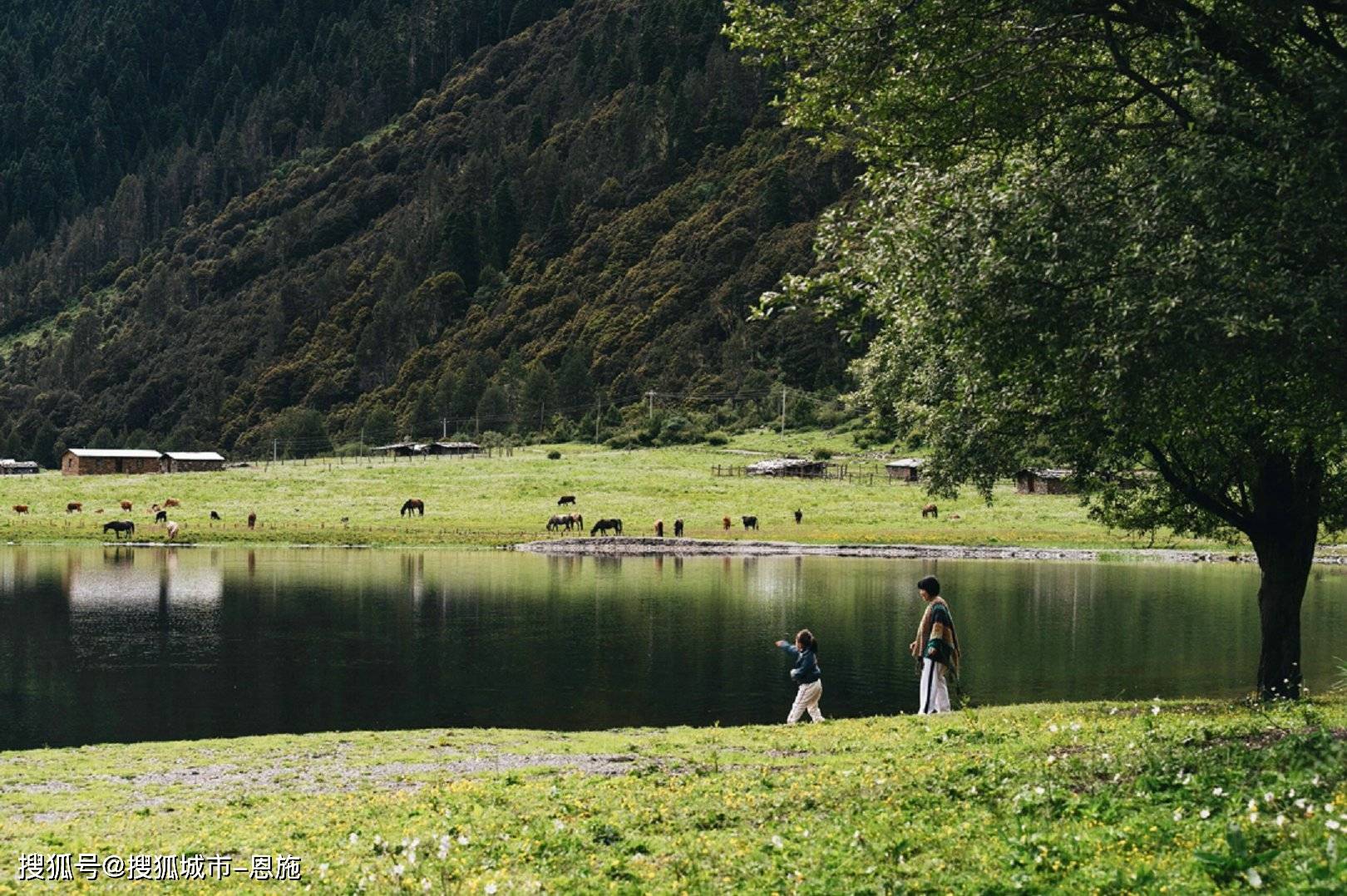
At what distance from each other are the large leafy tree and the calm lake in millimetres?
12946

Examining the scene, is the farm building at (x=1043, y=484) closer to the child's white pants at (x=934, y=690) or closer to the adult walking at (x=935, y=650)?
the child's white pants at (x=934, y=690)

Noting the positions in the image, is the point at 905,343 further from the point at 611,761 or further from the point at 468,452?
the point at 468,452

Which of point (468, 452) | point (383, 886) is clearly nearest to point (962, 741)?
point (383, 886)

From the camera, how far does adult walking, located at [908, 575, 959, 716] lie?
24953mm

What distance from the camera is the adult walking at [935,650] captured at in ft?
81.9

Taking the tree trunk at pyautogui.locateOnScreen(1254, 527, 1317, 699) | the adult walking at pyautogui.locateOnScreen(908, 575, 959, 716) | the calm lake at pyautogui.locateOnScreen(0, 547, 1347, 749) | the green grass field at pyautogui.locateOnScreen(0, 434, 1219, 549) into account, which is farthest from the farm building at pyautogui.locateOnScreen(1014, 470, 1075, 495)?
the adult walking at pyautogui.locateOnScreen(908, 575, 959, 716)

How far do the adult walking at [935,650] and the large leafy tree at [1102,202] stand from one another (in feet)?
13.0

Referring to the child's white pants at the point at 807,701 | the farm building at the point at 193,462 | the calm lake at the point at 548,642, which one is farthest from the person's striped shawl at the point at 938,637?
the farm building at the point at 193,462

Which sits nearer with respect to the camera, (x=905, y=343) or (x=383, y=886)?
(x=383, y=886)

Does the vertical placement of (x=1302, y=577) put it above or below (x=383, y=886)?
above

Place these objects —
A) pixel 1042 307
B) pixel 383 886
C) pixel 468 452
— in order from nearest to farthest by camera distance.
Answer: pixel 383 886 → pixel 1042 307 → pixel 468 452

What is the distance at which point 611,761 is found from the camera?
2142cm

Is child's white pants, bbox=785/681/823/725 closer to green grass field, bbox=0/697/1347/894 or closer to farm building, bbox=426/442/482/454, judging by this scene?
green grass field, bbox=0/697/1347/894

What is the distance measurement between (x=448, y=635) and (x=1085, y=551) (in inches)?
2392
